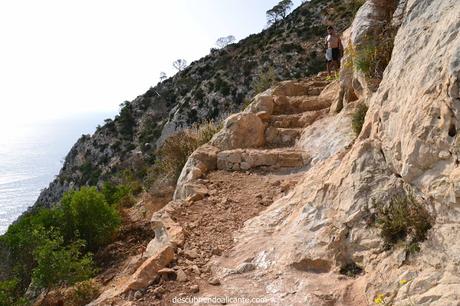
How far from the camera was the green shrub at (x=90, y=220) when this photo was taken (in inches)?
352

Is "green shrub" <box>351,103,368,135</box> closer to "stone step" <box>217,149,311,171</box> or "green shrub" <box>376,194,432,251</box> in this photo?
"stone step" <box>217,149,311,171</box>

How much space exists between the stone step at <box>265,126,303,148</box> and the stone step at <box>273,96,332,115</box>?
1.01m

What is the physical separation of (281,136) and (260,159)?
Answer: 1198 mm

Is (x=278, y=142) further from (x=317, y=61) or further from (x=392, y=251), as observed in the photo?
(x=317, y=61)

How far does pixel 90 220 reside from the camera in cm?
902

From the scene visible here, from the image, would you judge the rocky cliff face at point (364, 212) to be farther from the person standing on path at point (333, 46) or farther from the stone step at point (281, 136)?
the person standing on path at point (333, 46)

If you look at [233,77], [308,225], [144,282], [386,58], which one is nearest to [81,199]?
[144,282]

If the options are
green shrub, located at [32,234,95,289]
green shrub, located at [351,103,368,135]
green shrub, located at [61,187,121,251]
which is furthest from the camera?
green shrub, located at [61,187,121,251]

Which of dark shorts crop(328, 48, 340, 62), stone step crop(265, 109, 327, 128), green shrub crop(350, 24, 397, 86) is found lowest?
stone step crop(265, 109, 327, 128)

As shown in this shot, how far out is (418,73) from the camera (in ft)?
14.0

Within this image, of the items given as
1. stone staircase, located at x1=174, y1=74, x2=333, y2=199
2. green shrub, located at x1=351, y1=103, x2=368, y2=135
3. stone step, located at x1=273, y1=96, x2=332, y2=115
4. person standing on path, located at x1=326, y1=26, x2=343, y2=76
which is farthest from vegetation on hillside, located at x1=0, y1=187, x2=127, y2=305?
person standing on path, located at x1=326, y1=26, x2=343, y2=76

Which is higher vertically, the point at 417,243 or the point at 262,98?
the point at 262,98

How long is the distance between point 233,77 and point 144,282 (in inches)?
1263

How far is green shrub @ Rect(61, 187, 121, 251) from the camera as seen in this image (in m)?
8.95
